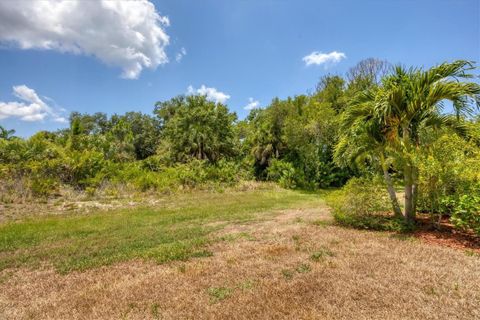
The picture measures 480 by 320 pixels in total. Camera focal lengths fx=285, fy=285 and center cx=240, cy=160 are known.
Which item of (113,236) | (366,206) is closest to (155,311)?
(113,236)

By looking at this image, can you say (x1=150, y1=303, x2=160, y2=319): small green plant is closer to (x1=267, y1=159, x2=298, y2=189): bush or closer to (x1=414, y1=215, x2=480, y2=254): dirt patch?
(x1=414, y1=215, x2=480, y2=254): dirt patch

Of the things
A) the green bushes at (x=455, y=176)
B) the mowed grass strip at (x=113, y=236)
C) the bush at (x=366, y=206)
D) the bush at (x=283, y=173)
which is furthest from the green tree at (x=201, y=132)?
the green bushes at (x=455, y=176)

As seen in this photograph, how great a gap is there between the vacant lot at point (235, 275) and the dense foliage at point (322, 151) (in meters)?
1.56

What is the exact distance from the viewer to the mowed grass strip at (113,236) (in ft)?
19.1

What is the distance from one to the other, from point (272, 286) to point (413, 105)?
18.9ft

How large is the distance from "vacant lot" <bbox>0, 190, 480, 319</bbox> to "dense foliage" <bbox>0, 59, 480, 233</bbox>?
1565 mm

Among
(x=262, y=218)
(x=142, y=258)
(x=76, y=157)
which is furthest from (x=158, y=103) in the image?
(x=142, y=258)

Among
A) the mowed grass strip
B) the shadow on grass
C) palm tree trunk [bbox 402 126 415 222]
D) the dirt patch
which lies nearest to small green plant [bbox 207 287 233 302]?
the mowed grass strip

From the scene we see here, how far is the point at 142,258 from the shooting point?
5.68m

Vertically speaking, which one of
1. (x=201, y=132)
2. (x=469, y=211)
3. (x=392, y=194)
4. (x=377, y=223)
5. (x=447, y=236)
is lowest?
(x=447, y=236)

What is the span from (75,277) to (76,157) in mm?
15488

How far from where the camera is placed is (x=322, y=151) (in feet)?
70.5

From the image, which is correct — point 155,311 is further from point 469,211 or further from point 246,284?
point 469,211

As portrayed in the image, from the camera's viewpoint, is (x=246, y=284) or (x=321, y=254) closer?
(x=246, y=284)
